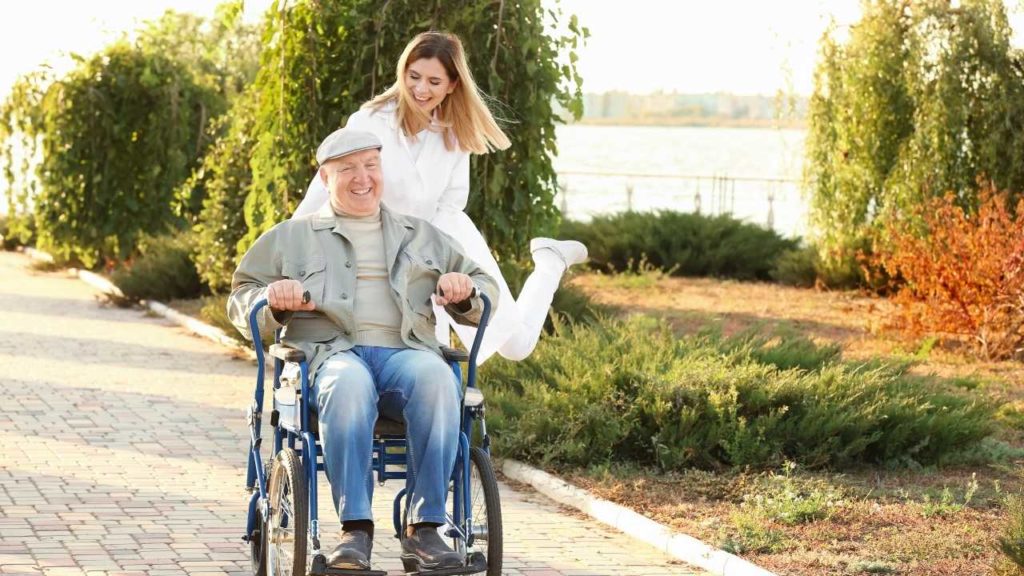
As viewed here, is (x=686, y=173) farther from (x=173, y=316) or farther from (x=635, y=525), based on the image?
(x=635, y=525)

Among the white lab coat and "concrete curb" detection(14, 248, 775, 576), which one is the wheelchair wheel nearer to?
the white lab coat

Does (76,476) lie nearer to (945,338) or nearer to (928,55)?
(945,338)

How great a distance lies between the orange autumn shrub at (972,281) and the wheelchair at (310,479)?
24.1ft

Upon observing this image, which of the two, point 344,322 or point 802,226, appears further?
point 802,226

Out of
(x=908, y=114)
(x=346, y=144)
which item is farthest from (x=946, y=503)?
(x=908, y=114)

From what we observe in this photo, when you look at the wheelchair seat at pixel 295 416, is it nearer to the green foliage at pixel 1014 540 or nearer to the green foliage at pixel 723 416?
the green foliage at pixel 1014 540

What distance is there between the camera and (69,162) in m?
17.9

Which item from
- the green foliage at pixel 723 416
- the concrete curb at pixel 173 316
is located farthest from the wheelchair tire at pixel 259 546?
the concrete curb at pixel 173 316

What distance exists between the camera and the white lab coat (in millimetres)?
6078

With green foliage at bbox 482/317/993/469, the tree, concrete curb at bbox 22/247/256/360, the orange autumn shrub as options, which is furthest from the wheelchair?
the tree

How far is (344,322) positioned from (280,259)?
1.04ft

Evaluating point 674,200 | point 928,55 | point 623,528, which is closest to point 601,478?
point 623,528

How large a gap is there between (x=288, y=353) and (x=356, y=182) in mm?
700

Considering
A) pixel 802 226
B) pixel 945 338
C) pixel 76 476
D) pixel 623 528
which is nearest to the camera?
pixel 623 528
